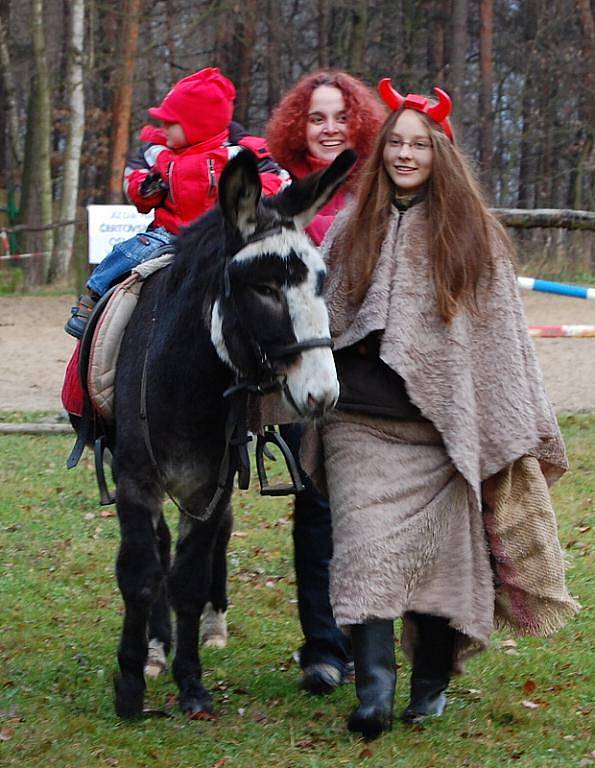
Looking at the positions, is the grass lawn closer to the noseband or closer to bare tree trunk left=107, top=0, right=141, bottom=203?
the noseband

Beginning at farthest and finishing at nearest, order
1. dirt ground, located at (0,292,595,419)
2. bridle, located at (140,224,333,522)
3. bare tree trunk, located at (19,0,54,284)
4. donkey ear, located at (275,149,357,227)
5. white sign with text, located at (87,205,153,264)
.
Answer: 1. bare tree trunk, located at (19,0,54,284)
2. white sign with text, located at (87,205,153,264)
3. dirt ground, located at (0,292,595,419)
4. donkey ear, located at (275,149,357,227)
5. bridle, located at (140,224,333,522)

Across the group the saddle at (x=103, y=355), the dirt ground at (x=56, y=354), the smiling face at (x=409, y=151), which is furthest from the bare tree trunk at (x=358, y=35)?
the smiling face at (x=409, y=151)

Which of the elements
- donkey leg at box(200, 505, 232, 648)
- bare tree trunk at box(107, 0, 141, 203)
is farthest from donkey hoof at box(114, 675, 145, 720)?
bare tree trunk at box(107, 0, 141, 203)

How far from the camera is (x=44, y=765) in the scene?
4.04 meters

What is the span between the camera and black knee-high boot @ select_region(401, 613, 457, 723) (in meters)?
4.42

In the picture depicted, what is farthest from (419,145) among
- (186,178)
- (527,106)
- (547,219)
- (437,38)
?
(437,38)

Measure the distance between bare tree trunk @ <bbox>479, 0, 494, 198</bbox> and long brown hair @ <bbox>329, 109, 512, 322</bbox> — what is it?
25.7m

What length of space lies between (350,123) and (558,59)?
28324 millimetres

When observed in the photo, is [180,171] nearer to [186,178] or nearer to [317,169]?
[186,178]

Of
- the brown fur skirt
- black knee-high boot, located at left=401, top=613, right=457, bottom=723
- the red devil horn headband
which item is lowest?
black knee-high boot, located at left=401, top=613, right=457, bottom=723

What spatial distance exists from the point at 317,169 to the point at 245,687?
6.56 ft

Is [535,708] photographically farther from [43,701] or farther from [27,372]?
Answer: [27,372]

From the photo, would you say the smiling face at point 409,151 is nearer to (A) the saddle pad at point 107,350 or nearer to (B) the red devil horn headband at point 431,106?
(B) the red devil horn headband at point 431,106

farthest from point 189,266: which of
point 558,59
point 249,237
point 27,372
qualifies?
point 558,59
